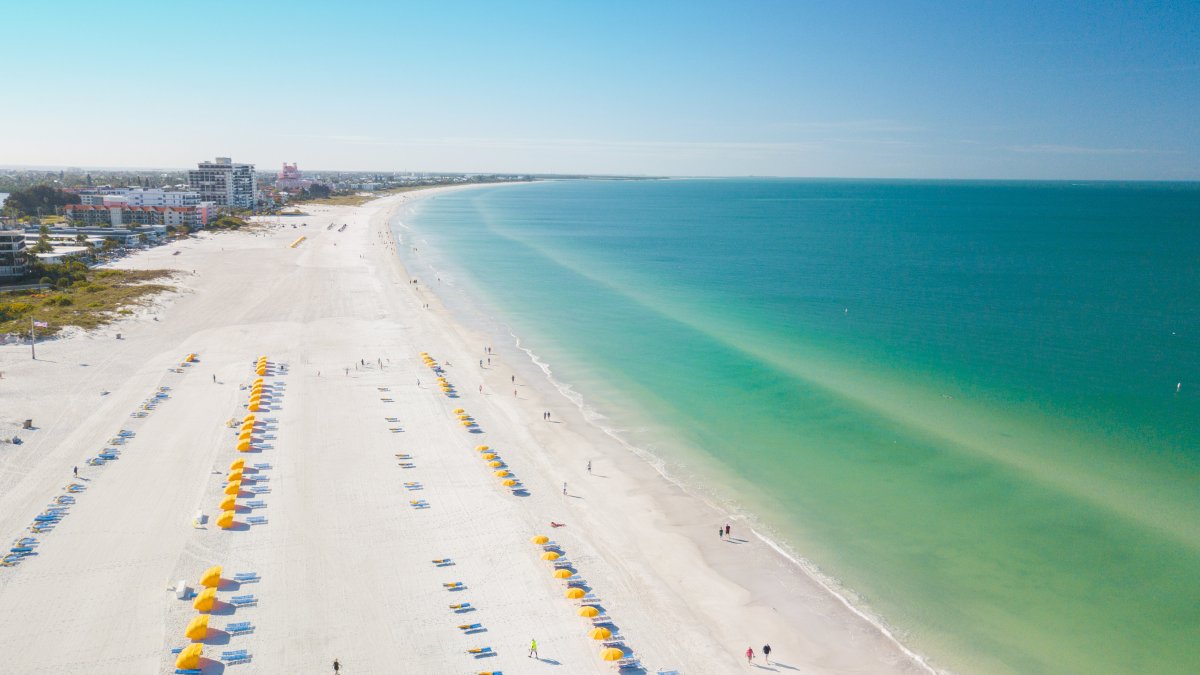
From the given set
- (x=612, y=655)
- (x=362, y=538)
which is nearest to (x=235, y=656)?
(x=362, y=538)

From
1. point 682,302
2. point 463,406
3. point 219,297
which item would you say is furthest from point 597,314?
point 219,297

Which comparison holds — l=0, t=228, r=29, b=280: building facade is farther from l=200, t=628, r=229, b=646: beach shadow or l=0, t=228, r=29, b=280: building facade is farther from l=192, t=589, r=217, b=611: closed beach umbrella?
l=200, t=628, r=229, b=646: beach shadow

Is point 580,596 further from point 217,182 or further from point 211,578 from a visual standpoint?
point 217,182

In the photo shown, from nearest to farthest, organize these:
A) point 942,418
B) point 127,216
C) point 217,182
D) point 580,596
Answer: point 580,596 < point 942,418 < point 127,216 < point 217,182

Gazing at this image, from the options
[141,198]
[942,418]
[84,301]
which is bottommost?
[942,418]

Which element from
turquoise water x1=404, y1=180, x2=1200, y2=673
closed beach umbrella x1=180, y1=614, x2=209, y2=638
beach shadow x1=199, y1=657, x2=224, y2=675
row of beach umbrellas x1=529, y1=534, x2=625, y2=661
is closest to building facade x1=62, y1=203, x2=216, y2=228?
turquoise water x1=404, y1=180, x2=1200, y2=673

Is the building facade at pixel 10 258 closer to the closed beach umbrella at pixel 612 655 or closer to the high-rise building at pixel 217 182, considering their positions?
the closed beach umbrella at pixel 612 655
